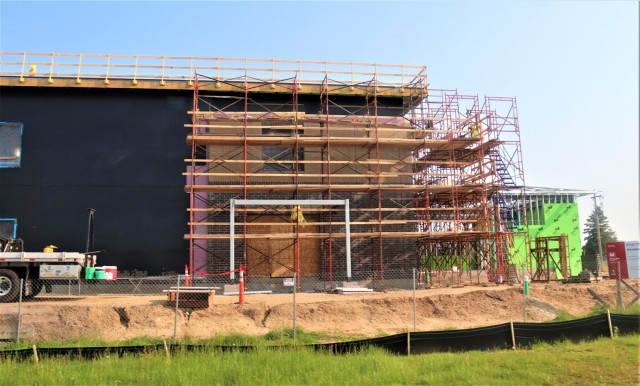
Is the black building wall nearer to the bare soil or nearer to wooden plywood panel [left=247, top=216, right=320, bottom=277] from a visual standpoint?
wooden plywood panel [left=247, top=216, right=320, bottom=277]

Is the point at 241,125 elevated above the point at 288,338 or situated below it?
above

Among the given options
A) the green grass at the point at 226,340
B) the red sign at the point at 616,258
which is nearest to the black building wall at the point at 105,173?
the green grass at the point at 226,340

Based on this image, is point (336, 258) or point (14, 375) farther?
point (336, 258)

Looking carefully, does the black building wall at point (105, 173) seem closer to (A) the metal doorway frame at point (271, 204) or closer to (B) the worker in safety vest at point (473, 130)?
(A) the metal doorway frame at point (271, 204)

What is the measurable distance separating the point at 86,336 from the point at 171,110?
13003 millimetres

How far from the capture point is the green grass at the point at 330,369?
932cm

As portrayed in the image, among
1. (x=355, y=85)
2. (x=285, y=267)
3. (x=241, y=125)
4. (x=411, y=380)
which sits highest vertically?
(x=355, y=85)

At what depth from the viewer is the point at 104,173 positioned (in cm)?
2391

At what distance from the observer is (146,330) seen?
14742 millimetres

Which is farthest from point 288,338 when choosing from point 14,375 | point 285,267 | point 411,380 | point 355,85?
point 355,85

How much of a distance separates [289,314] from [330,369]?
6.04 meters

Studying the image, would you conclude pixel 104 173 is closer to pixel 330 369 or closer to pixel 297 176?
pixel 297 176

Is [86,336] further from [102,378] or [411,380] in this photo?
[411,380]

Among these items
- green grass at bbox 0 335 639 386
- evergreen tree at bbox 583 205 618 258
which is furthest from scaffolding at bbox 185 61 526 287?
evergreen tree at bbox 583 205 618 258
